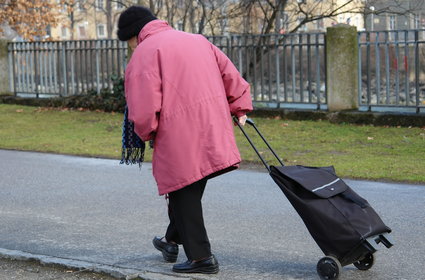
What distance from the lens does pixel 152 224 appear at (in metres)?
7.75

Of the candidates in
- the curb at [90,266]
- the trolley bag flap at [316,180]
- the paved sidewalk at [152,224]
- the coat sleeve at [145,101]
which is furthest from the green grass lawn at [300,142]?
the coat sleeve at [145,101]

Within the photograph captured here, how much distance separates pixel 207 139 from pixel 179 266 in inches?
35.2

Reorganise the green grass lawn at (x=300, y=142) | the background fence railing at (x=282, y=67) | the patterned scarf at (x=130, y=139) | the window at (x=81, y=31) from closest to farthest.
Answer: the patterned scarf at (x=130, y=139), the green grass lawn at (x=300, y=142), the background fence railing at (x=282, y=67), the window at (x=81, y=31)

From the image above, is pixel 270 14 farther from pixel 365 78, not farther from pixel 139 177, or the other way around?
pixel 139 177

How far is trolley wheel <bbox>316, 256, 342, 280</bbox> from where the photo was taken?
5.43 meters

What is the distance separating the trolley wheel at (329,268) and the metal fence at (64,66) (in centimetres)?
1465

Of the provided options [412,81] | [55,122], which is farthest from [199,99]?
[55,122]

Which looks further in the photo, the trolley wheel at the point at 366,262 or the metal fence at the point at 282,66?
the metal fence at the point at 282,66

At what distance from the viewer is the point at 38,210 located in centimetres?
866

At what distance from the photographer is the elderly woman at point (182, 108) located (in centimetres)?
548

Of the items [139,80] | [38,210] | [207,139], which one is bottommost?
[38,210]

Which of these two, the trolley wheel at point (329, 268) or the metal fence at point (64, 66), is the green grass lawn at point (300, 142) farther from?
the trolley wheel at point (329, 268)

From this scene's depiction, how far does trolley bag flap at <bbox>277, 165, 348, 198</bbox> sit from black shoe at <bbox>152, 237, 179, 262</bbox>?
1.08 m

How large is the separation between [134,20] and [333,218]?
1.77m
